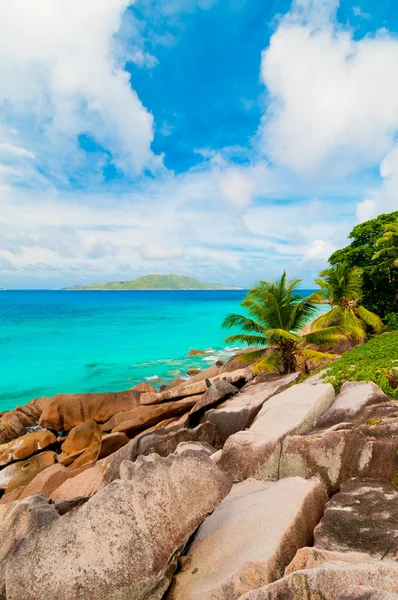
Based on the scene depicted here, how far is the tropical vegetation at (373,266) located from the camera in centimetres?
2664

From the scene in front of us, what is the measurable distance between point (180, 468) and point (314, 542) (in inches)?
93.0

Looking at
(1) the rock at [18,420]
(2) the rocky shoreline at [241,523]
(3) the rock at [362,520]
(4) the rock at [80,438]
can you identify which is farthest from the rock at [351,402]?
(1) the rock at [18,420]

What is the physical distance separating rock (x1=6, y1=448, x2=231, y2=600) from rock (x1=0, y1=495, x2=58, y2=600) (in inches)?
5.0

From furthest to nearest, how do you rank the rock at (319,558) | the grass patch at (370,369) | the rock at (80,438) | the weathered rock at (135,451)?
1. the rock at (80,438)
2. the weathered rock at (135,451)
3. the grass patch at (370,369)
4. the rock at (319,558)

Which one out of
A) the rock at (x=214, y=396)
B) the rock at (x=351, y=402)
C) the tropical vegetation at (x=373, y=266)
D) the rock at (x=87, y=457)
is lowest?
the rock at (x=87, y=457)

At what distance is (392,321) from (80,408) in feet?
76.5

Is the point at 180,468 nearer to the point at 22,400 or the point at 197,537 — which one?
the point at 197,537

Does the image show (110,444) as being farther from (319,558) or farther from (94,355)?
(94,355)

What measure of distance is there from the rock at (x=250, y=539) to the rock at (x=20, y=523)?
2.22 m

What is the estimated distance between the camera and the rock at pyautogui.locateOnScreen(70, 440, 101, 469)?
14.4 meters

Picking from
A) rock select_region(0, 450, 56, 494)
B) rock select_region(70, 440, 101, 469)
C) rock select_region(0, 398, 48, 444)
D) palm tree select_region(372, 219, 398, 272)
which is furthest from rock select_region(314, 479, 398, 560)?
palm tree select_region(372, 219, 398, 272)

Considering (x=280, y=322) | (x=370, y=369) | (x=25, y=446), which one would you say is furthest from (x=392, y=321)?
(x=25, y=446)

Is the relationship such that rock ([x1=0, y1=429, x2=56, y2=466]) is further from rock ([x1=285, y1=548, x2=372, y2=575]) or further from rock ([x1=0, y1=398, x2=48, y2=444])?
rock ([x1=285, y1=548, x2=372, y2=575])

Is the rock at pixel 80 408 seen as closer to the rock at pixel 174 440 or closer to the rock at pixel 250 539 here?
the rock at pixel 174 440
